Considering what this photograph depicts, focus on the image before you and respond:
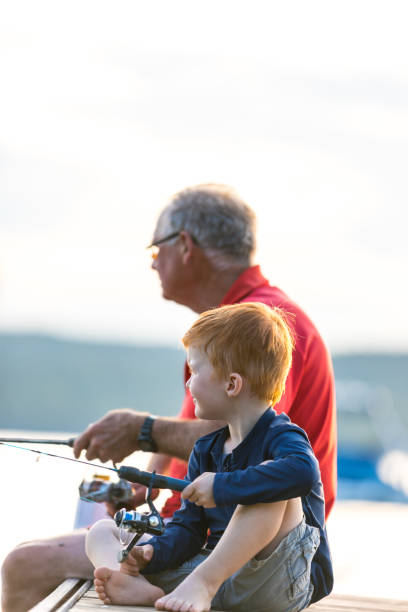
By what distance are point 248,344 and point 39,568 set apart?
1044 millimetres

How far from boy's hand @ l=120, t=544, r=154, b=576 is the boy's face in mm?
316

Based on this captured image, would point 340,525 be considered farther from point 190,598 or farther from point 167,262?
point 190,598

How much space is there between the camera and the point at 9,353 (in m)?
46.8

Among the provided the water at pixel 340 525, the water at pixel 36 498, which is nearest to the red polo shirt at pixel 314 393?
the water at pixel 340 525

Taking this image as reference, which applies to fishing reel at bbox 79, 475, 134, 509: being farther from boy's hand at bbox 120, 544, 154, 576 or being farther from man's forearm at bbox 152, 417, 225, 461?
boy's hand at bbox 120, 544, 154, 576

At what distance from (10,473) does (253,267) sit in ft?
32.7

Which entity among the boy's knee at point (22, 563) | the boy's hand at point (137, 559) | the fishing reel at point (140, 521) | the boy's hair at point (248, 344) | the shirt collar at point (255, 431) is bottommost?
the boy's knee at point (22, 563)

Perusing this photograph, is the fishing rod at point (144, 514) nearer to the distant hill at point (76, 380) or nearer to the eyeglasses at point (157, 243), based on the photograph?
the eyeglasses at point (157, 243)

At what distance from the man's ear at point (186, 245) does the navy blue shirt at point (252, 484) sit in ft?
4.00

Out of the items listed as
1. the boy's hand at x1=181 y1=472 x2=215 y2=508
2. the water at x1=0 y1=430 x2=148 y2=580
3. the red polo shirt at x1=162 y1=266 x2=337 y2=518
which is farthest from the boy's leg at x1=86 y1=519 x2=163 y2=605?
the water at x1=0 y1=430 x2=148 y2=580

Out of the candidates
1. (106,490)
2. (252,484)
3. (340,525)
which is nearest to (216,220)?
(106,490)

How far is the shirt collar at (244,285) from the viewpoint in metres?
3.38

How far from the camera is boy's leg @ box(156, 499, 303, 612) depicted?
2.21m

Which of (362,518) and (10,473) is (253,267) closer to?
(362,518)
